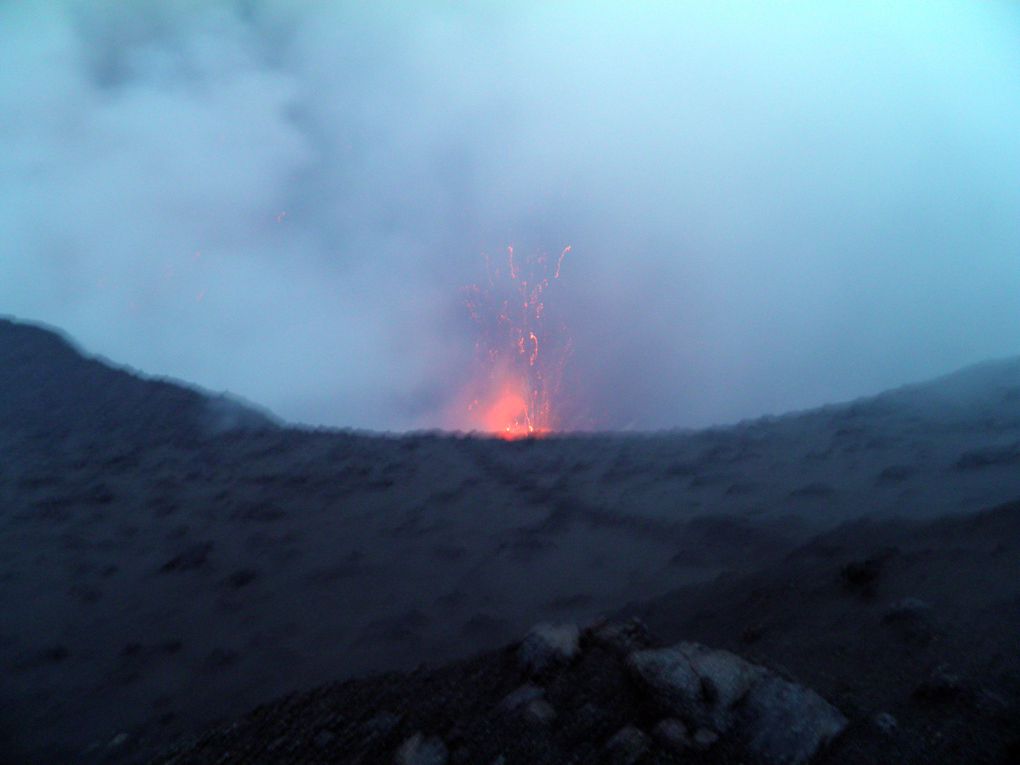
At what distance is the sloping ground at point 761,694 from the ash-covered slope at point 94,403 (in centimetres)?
406

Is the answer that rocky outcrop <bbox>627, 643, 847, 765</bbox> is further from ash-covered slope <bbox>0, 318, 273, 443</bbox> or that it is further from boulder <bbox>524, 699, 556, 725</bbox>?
ash-covered slope <bbox>0, 318, 273, 443</bbox>

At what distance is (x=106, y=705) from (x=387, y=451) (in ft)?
8.61

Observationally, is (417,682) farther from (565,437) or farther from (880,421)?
(880,421)

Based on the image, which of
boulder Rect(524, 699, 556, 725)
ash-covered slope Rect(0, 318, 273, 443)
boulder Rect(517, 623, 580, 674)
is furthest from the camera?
→ ash-covered slope Rect(0, 318, 273, 443)

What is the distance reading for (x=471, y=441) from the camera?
5.31m

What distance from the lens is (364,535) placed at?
408cm

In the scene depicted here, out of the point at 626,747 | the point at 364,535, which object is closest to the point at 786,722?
the point at 626,747

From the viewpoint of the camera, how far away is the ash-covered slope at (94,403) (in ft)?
20.0

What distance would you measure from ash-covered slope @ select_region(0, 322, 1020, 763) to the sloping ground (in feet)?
1.20

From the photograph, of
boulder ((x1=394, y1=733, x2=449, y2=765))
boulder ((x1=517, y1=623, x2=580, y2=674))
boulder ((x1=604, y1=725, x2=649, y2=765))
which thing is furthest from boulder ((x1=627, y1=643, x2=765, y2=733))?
boulder ((x1=394, y1=733, x2=449, y2=765))

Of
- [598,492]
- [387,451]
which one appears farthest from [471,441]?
[598,492]

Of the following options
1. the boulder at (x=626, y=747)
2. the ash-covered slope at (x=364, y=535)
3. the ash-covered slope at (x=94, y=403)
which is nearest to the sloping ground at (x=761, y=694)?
the boulder at (x=626, y=747)

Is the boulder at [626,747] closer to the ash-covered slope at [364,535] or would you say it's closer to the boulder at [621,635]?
the boulder at [621,635]

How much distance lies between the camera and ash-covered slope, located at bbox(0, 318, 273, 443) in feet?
20.0
